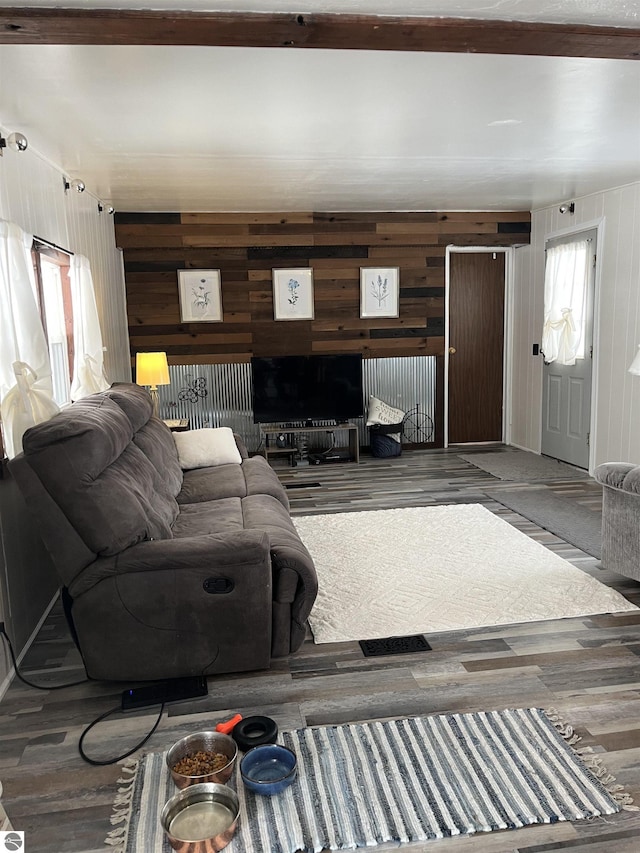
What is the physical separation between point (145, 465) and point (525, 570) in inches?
83.9

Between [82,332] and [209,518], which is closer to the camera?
[209,518]

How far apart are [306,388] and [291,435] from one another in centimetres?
50

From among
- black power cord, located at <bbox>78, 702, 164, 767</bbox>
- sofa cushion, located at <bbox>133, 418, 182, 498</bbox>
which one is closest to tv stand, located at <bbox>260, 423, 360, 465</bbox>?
sofa cushion, located at <bbox>133, 418, 182, 498</bbox>

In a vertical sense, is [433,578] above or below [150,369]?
below

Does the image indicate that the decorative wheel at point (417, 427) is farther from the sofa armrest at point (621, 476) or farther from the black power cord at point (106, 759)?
the black power cord at point (106, 759)

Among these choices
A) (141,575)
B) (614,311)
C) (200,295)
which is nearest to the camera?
(141,575)

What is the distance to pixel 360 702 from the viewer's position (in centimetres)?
247

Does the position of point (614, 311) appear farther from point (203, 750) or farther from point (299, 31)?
point (203, 750)

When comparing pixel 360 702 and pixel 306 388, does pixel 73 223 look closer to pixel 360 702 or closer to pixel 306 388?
pixel 306 388

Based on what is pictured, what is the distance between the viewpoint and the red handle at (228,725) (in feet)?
7.23

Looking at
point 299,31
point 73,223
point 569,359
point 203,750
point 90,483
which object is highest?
point 299,31

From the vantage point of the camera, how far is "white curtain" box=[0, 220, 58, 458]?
2850mm

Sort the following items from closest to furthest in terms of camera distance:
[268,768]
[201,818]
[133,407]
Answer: [201,818]
[268,768]
[133,407]

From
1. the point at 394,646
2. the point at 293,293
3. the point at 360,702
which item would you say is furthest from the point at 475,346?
the point at 360,702
